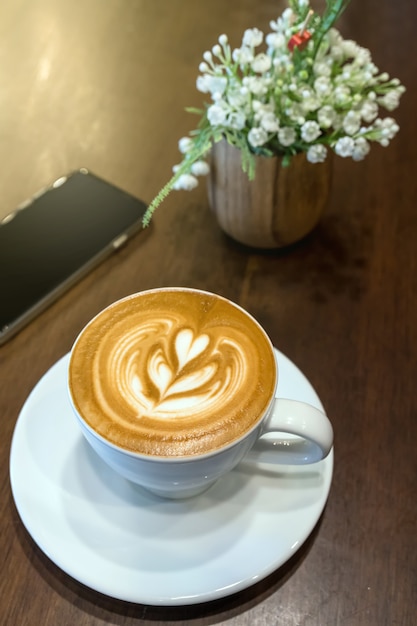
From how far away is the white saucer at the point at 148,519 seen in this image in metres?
0.48

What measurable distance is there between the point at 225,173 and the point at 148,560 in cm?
42

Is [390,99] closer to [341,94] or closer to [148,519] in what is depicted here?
[341,94]

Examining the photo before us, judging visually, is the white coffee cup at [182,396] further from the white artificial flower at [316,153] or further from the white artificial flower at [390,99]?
the white artificial flower at [390,99]

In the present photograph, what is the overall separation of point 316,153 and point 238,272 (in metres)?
0.19

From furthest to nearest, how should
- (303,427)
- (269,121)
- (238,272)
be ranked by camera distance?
(238,272) < (269,121) < (303,427)

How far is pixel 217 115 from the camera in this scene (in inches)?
24.4

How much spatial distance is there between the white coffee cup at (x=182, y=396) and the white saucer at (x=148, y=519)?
0.03 m

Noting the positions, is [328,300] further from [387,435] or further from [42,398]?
[42,398]

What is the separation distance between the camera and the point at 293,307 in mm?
719

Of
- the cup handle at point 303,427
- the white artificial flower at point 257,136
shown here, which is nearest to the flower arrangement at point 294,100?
the white artificial flower at point 257,136

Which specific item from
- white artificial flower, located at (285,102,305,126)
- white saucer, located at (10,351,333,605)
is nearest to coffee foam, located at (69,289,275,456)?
white saucer, located at (10,351,333,605)

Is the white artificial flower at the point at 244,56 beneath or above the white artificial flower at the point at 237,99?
above

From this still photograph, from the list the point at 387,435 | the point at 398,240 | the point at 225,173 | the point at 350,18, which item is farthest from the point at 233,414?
the point at 350,18

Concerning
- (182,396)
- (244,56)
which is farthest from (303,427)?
(244,56)
